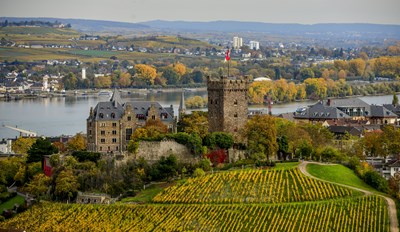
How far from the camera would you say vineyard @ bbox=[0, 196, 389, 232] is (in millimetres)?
26703

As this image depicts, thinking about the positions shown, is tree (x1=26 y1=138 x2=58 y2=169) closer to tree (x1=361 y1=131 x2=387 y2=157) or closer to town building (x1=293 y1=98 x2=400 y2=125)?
tree (x1=361 y1=131 x2=387 y2=157)

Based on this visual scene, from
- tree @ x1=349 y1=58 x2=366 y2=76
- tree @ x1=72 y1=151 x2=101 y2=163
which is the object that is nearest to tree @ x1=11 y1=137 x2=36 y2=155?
tree @ x1=72 y1=151 x2=101 y2=163

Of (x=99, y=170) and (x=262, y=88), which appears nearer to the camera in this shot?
(x=99, y=170)

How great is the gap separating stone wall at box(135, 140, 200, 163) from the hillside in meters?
2.50

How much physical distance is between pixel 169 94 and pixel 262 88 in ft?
50.1

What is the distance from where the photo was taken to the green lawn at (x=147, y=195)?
31500 mm

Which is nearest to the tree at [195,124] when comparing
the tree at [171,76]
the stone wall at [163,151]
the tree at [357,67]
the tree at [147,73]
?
the stone wall at [163,151]

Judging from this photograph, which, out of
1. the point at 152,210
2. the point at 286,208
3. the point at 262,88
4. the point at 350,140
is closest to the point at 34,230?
the point at 152,210

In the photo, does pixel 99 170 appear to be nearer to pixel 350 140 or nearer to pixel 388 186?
pixel 388 186

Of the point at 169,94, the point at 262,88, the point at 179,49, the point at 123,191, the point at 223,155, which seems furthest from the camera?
the point at 179,49

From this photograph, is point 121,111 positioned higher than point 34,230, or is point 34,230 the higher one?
point 121,111

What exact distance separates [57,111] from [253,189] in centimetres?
4853

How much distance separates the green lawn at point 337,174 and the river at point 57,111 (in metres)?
27.1

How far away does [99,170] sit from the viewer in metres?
33.8
